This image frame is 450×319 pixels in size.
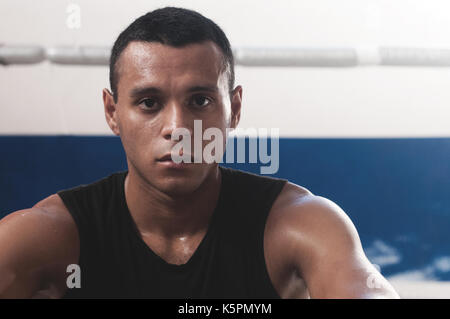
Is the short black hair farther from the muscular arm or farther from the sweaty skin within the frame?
the muscular arm

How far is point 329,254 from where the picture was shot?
2.20 ft

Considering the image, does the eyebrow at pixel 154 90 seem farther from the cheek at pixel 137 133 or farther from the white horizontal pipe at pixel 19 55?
the white horizontal pipe at pixel 19 55

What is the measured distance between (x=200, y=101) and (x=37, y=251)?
0.35 metres

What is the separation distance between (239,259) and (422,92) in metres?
0.86

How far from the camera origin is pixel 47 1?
126 centimetres

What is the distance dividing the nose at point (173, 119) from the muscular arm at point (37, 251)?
24cm

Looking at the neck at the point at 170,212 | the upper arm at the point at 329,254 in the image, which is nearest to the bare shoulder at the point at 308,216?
the upper arm at the point at 329,254

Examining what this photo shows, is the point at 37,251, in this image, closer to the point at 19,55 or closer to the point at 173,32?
the point at 173,32

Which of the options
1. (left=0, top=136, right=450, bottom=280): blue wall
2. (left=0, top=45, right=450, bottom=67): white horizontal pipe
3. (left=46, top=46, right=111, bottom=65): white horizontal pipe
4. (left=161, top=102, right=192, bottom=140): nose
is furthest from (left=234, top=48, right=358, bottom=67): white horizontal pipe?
(left=161, top=102, right=192, bottom=140): nose

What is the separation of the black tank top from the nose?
19 centimetres

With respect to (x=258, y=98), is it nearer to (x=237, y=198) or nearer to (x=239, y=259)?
(x=237, y=198)
